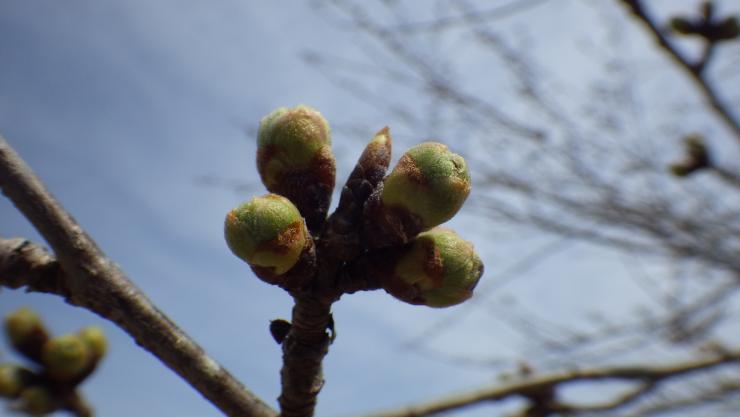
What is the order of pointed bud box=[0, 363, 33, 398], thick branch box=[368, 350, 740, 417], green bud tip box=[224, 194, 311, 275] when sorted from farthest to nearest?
thick branch box=[368, 350, 740, 417] → pointed bud box=[0, 363, 33, 398] → green bud tip box=[224, 194, 311, 275]

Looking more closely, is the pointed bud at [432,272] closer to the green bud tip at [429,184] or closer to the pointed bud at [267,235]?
the green bud tip at [429,184]

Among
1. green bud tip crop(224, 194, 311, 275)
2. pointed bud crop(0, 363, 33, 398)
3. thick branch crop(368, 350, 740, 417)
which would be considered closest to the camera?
green bud tip crop(224, 194, 311, 275)

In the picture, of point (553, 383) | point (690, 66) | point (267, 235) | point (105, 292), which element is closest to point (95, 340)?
point (105, 292)

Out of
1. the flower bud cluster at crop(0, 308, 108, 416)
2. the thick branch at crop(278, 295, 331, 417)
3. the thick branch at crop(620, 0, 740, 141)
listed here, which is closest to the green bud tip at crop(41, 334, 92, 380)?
the flower bud cluster at crop(0, 308, 108, 416)

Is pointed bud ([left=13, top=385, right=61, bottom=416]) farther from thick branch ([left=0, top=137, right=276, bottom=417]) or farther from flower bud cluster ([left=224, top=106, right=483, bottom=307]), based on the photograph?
flower bud cluster ([left=224, top=106, right=483, bottom=307])

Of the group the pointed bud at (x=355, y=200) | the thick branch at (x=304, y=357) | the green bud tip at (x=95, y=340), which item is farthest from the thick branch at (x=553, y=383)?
the pointed bud at (x=355, y=200)

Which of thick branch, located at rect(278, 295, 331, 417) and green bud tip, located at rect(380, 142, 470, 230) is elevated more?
green bud tip, located at rect(380, 142, 470, 230)
